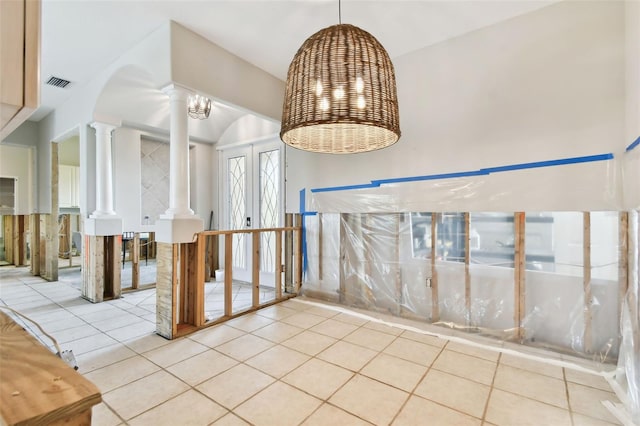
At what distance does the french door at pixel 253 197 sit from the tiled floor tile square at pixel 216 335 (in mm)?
1637

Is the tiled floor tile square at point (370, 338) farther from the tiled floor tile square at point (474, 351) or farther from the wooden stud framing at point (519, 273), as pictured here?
the wooden stud framing at point (519, 273)

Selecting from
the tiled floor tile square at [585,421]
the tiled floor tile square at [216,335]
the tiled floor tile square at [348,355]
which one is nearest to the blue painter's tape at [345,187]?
the tiled floor tile square at [348,355]

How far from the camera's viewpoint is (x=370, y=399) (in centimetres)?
188

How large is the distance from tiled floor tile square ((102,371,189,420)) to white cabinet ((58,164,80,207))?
7759mm

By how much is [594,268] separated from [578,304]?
1.06 feet

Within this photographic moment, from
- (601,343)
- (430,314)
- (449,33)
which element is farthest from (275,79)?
(601,343)

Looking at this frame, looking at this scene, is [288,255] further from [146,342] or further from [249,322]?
[146,342]

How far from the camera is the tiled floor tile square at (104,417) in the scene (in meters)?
1.64

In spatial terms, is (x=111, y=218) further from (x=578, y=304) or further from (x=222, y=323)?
(x=578, y=304)

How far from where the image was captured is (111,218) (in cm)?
398

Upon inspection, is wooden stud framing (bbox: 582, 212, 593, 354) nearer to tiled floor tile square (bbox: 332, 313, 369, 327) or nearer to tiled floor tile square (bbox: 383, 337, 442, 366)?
tiled floor tile square (bbox: 383, 337, 442, 366)

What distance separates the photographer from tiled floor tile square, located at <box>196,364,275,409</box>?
1877 mm

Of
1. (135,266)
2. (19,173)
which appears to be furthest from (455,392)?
(19,173)

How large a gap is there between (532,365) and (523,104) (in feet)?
7.20
